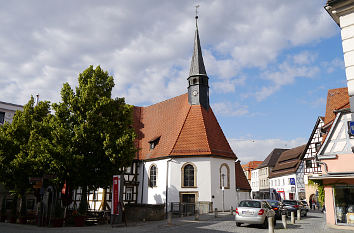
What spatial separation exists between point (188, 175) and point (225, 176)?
367 centimetres

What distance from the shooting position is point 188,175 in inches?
1104

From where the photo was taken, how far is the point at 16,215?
20.7 metres

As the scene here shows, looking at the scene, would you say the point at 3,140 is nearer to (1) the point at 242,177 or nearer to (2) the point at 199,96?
(2) the point at 199,96

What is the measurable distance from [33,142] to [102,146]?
4.80 m

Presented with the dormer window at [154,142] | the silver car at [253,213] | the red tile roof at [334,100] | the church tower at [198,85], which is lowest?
the silver car at [253,213]

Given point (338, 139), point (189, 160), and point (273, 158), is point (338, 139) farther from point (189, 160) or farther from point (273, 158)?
point (273, 158)

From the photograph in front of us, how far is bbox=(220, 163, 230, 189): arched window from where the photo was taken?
93.4 feet

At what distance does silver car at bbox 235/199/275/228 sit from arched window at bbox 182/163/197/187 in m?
12.2

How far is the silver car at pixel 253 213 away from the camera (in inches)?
589

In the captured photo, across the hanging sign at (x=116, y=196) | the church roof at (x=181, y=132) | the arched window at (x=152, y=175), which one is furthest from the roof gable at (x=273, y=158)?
the hanging sign at (x=116, y=196)

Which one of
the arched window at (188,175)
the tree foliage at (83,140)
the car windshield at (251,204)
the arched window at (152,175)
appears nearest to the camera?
the car windshield at (251,204)

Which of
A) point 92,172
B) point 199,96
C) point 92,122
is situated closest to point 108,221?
point 92,172

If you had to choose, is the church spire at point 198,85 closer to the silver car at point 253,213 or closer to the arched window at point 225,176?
the arched window at point 225,176

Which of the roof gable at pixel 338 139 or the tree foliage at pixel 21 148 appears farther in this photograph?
the tree foliage at pixel 21 148
